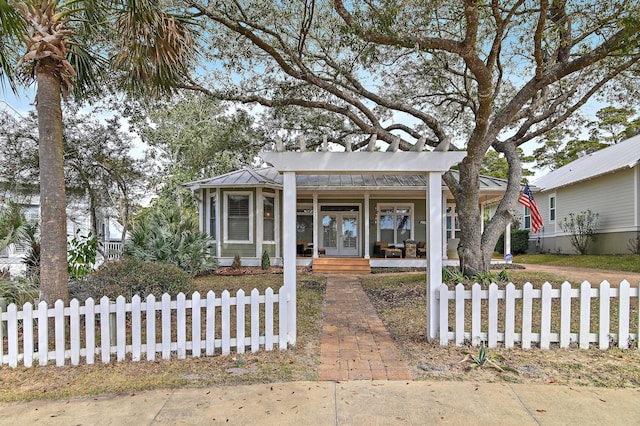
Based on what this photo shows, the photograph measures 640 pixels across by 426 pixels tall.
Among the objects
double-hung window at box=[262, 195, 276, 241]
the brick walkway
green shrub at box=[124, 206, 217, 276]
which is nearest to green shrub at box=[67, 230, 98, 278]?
green shrub at box=[124, 206, 217, 276]

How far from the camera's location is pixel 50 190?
4781 mm

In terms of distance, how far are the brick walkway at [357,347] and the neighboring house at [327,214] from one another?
6.22 metres

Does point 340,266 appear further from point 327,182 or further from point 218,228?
point 218,228

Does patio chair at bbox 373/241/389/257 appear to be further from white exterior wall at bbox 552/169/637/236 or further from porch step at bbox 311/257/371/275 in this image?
white exterior wall at bbox 552/169/637/236

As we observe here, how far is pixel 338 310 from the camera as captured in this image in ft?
23.8

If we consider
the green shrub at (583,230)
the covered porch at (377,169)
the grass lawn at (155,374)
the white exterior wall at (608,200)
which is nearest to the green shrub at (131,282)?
the grass lawn at (155,374)

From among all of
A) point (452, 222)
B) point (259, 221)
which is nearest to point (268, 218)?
point (259, 221)

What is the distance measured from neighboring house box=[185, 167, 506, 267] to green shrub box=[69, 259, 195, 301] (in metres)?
6.76

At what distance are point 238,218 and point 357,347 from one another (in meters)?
9.78

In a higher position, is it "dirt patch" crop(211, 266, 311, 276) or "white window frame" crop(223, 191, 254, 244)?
"white window frame" crop(223, 191, 254, 244)

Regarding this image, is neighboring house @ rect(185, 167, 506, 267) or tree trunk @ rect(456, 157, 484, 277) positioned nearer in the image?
tree trunk @ rect(456, 157, 484, 277)

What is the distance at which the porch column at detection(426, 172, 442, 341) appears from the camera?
5.01 metres

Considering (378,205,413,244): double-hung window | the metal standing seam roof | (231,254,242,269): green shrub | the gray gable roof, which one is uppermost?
the gray gable roof

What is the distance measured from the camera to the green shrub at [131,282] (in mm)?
6035
